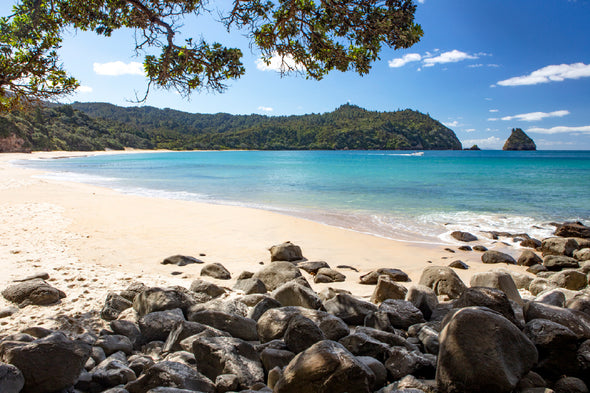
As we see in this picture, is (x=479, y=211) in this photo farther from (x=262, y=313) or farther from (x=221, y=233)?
(x=262, y=313)

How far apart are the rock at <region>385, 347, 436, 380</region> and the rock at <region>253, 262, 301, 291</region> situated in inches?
112

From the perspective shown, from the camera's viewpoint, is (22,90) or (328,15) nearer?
(328,15)

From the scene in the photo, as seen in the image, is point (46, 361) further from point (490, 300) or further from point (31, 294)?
point (490, 300)

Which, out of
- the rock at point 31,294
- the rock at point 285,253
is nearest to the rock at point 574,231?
the rock at point 285,253

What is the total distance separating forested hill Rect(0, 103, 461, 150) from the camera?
103750mm

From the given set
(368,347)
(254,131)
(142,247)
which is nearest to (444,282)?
(368,347)

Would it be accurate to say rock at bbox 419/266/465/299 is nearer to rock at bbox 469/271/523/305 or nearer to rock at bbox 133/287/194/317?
rock at bbox 469/271/523/305

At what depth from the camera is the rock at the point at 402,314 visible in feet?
14.0

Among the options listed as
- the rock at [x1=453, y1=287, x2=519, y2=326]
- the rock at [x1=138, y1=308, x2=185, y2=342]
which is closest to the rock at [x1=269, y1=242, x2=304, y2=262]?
the rock at [x1=138, y1=308, x2=185, y2=342]

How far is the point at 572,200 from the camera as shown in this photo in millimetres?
20609

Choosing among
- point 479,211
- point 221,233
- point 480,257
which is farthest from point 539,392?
point 479,211

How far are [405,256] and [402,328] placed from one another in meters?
4.71

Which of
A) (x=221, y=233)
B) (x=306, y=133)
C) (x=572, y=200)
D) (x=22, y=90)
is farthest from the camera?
(x=306, y=133)

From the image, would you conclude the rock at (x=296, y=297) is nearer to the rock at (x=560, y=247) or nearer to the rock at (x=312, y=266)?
the rock at (x=312, y=266)
